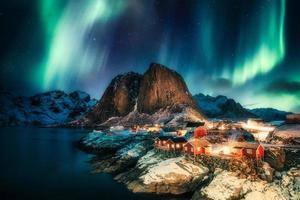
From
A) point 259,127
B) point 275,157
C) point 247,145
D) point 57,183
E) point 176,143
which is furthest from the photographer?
point 259,127

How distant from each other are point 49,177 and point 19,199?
1669 cm

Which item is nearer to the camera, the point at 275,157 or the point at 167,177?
the point at 167,177

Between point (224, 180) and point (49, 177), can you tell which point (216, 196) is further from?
point (49, 177)

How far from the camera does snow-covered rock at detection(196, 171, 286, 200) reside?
39344 mm

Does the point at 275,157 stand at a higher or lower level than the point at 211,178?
higher

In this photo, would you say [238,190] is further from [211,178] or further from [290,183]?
[290,183]

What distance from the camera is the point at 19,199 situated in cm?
4328

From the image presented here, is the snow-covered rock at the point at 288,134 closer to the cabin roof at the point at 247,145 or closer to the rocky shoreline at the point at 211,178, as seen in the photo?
the cabin roof at the point at 247,145

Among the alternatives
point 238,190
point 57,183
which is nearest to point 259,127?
point 238,190

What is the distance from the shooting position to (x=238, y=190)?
135 ft

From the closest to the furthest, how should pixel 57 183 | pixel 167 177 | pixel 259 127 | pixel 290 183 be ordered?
pixel 290 183 < pixel 167 177 < pixel 57 183 < pixel 259 127

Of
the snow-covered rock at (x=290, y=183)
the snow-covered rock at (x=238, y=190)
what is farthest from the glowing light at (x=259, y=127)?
the snow-covered rock at (x=238, y=190)

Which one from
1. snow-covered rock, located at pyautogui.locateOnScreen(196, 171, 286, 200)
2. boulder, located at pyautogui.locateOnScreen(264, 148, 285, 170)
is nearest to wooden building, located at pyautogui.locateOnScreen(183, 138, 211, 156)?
boulder, located at pyautogui.locateOnScreen(264, 148, 285, 170)

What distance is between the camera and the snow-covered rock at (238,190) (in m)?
39.3
